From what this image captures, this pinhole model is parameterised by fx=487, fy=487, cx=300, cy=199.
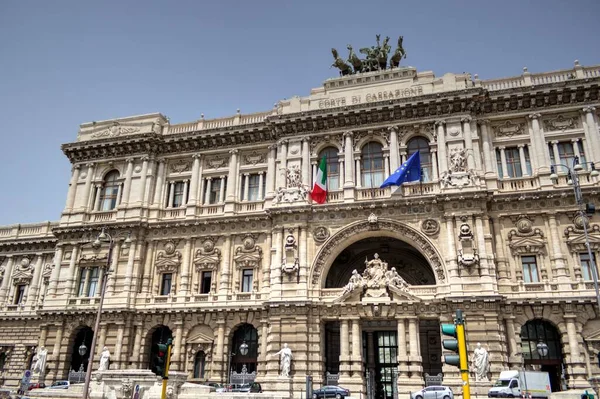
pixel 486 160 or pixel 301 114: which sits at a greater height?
pixel 301 114

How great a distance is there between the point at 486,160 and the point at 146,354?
91.4ft

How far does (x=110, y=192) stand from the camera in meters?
41.2

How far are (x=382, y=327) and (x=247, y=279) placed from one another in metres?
10.2

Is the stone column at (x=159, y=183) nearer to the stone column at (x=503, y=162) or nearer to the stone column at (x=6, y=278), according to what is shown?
the stone column at (x=6, y=278)

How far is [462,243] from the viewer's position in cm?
3059

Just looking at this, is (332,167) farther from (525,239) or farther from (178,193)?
(525,239)

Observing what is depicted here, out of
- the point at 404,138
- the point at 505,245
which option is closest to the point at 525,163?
the point at 505,245

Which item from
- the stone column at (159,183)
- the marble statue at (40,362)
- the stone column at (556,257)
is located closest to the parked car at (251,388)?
the marble statue at (40,362)

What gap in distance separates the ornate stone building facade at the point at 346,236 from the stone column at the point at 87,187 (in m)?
0.12

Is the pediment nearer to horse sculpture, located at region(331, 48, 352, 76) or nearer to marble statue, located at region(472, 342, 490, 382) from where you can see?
marble statue, located at region(472, 342, 490, 382)

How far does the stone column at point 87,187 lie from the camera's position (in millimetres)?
40625

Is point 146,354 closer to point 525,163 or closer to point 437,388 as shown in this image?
point 437,388

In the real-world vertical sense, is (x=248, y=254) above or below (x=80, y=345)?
above

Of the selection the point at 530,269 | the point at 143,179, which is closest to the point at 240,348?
the point at 143,179
